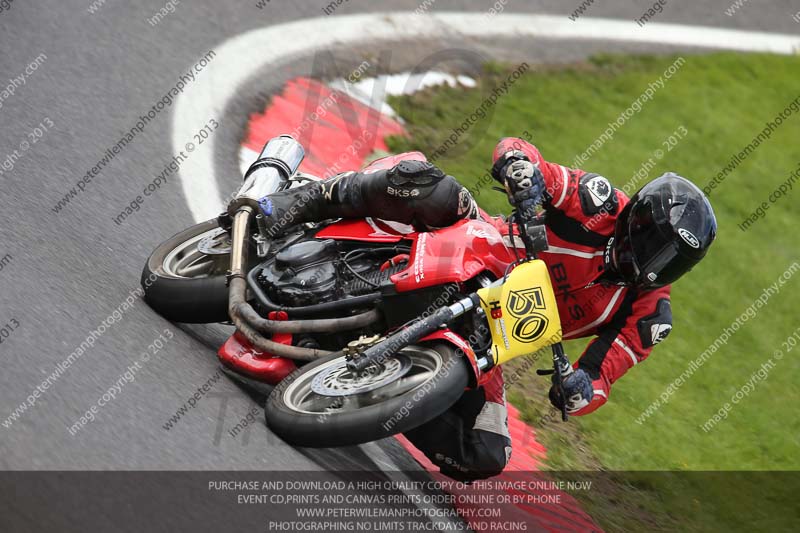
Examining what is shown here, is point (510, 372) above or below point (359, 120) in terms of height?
below

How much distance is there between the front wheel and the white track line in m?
2.40

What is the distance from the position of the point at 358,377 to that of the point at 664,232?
163cm

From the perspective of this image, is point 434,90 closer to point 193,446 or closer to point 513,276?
point 513,276

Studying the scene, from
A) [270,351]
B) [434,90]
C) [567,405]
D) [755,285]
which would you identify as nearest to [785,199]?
[755,285]

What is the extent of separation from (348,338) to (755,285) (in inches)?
234

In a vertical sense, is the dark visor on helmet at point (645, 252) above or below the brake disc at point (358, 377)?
below

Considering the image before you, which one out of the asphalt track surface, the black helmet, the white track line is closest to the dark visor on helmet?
the black helmet

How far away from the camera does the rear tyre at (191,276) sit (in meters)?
5.32

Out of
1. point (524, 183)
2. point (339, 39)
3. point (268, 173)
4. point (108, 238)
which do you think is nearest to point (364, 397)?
point (524, 183)

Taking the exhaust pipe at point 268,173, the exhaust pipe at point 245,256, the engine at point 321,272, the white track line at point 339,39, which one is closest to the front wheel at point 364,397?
the exhaust pipe at point 245,256

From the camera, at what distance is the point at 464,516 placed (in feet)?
17.1

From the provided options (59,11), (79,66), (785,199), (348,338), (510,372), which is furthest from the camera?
(785,199)

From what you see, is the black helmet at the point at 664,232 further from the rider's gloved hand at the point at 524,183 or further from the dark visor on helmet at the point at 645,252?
the rider's gloved hand at the point at 524,183

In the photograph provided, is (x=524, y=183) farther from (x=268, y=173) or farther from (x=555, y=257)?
(x=268, y=173)
